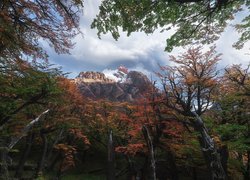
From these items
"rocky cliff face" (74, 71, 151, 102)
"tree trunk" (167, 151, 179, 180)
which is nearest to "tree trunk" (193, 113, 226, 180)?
"tree trunk" (167, 151, 179, 180)

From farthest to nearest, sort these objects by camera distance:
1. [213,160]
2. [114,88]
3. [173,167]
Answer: [114,88], [173,167], [213,160]

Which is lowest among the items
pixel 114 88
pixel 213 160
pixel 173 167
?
pixel 213 160

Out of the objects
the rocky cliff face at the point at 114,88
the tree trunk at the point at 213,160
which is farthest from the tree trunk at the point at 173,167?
the rocky cliff face at the point at 114,88

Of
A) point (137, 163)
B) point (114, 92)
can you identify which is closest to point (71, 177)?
point (137, 163)

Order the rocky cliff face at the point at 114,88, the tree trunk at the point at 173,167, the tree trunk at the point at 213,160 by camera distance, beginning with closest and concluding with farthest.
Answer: the tree trunk at the point at 213,160, the tree trunk at the point at 173,167, the rocky cliff face at the point at 114,88

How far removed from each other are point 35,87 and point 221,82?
1331 cm

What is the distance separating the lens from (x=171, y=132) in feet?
54.0

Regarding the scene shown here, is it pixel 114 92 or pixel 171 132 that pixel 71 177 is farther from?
pixel 114 92

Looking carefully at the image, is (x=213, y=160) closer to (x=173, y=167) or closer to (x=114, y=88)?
(x=173, y=167)

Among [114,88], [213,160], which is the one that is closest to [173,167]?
[213,160]

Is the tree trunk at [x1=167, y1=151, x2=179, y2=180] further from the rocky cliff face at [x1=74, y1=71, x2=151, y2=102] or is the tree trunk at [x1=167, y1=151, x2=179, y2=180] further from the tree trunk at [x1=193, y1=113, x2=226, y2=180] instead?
the rocky cliff face at [x1=74, y1=71, x2=151, y2=102]

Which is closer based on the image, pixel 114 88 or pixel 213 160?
pixel 213 160

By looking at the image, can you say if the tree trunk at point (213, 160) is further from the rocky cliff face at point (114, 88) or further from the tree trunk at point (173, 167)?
the rocky cliff face at point (114, 88)

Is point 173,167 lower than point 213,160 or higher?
higher
